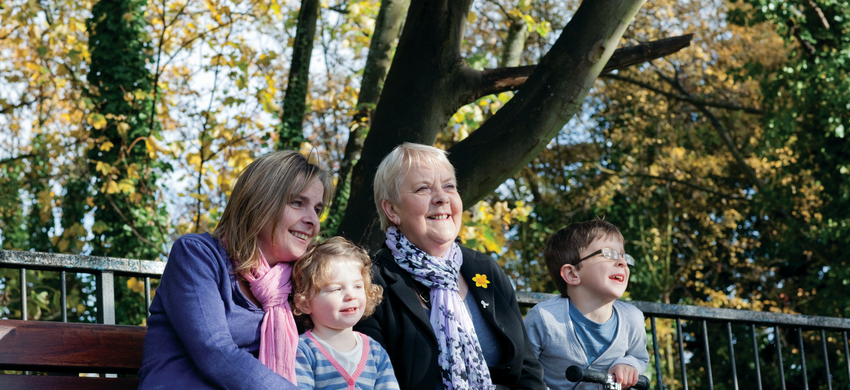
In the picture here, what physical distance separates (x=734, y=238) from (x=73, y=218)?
40.8 ft

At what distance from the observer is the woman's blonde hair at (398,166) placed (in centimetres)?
303

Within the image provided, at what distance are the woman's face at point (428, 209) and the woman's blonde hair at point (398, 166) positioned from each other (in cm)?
2

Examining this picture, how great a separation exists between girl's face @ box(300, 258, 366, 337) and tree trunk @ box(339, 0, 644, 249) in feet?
4.93

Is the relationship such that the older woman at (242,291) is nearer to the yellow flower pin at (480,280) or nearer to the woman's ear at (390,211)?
the woman's ear at (390,211)

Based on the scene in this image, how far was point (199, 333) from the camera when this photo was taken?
238 cm

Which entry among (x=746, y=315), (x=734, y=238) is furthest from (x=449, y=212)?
(x=734, y=238)

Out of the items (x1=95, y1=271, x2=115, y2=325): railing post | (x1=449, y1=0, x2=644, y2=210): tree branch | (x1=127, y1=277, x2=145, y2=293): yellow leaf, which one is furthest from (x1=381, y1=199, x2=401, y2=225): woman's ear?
(x1=127, y1=277, x2=145, y2=293): yellow leaf

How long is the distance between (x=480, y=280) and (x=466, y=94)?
158cm

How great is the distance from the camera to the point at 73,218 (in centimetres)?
1095

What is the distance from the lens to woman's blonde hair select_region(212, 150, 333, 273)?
2.67m

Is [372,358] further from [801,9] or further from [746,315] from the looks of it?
[801,9]

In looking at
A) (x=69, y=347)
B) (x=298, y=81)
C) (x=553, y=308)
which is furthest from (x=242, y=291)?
(x=298, y=81)

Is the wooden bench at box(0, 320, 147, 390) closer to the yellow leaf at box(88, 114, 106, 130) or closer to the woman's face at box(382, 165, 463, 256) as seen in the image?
the woman's face at box(382, 165, 463, 256)

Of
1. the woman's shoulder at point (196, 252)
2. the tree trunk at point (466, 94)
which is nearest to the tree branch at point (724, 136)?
the tree trunk at point (466, 94)
